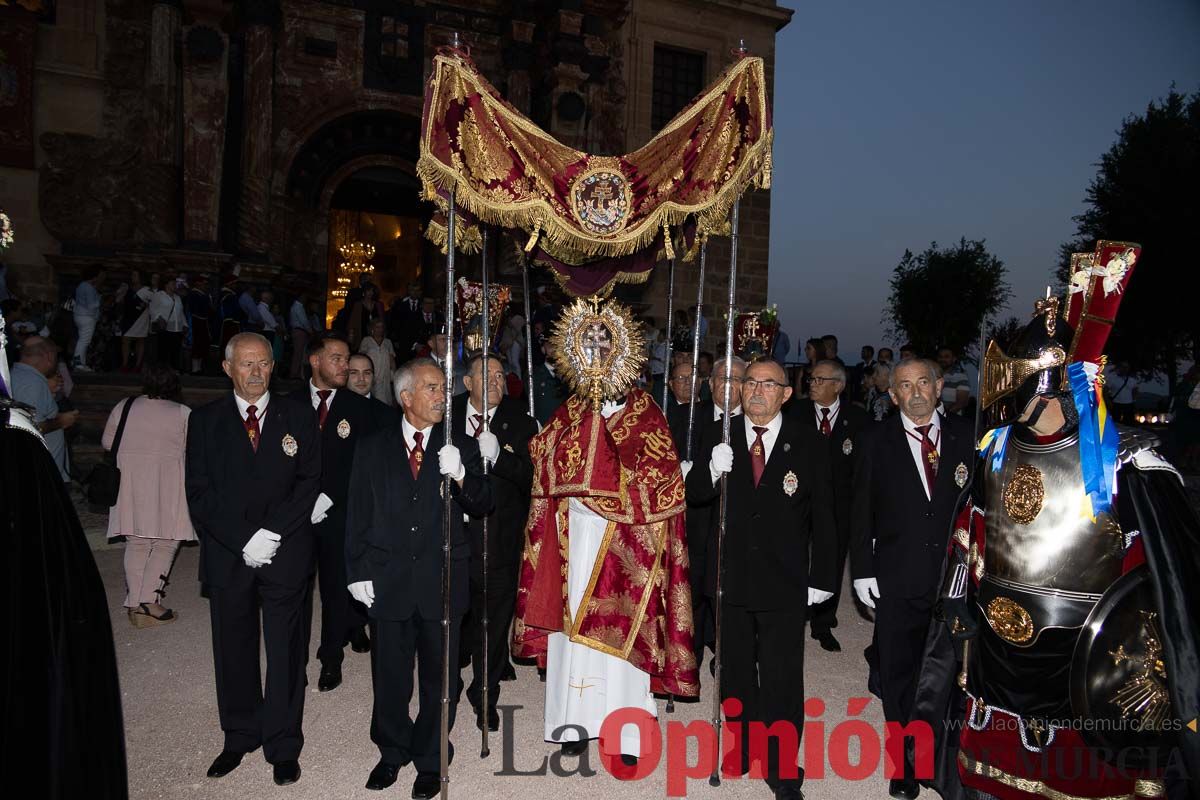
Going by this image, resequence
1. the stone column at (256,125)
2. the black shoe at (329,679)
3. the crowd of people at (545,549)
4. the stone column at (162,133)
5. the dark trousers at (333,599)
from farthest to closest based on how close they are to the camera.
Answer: the stone column at (256,125) < the stone column at (162,133) < the dark trousers at (333,599) < the black shoe at (329,679) < the crowd of people at (545,549)

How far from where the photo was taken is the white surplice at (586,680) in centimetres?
436

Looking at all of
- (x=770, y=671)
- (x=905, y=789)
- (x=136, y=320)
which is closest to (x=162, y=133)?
(x=136, y=320)

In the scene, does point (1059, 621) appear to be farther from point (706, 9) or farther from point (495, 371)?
point (706, 9)

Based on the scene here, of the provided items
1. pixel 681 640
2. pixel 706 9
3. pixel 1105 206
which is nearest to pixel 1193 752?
pixel 681 640

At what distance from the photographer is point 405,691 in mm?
4051

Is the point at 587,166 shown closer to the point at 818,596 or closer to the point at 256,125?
the point at 818,596

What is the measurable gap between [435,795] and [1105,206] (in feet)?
90.2

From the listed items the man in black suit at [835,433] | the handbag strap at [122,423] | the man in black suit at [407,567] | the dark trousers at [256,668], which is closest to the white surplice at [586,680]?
the man in black suit at [407,567]

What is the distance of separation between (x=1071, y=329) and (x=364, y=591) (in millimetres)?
3563

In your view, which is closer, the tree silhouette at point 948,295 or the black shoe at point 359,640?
the black shoe at point 359,640

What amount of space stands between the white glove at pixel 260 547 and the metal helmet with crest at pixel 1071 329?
3596 mm

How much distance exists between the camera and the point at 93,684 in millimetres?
2688

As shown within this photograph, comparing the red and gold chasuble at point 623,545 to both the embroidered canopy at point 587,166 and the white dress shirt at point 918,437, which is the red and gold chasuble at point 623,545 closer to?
the embroidered canopy at point 587,166

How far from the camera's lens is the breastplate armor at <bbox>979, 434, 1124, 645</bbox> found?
3.20m
